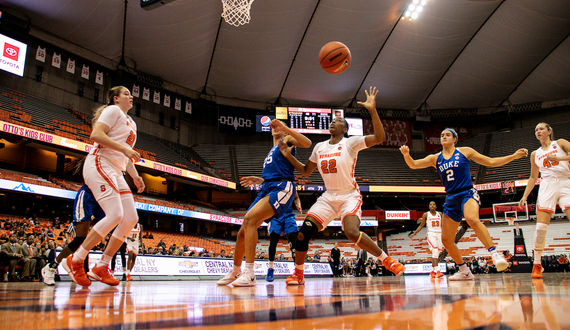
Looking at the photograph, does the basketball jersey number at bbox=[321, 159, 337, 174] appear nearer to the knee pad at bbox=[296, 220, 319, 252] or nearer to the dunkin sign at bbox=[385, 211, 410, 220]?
the knee pad at bbox=[296, 220, 319, 252]

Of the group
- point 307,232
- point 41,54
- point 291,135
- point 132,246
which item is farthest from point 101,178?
point 41,54

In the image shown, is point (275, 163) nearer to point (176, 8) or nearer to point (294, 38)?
point (176, 8)

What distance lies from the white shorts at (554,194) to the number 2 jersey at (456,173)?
1607mm

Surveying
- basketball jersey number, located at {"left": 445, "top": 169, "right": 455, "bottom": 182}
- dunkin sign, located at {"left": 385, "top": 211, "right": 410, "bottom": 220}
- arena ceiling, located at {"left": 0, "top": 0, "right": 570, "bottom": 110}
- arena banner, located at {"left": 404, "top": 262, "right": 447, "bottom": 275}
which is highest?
arena ceiling, located at {"left": 0, "top": 0, "right": 570, "bottom": 110}

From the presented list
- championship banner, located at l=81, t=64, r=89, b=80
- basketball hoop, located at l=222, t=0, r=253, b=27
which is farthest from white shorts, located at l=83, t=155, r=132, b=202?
championship banner, located at l=81, t=64, r=89, b=80

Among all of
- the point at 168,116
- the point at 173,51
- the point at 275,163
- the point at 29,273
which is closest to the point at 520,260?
the point at 275,163

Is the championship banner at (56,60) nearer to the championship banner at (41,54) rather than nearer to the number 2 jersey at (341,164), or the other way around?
the championship banner at (41,54)

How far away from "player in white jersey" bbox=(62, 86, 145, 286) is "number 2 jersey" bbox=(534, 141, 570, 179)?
19.5ft

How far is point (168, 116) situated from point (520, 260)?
79.1ft

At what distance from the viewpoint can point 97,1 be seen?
18.9 metres

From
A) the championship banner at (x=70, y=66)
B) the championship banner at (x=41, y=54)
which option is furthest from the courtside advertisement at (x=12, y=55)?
the championship banner at (x=70, y=66)

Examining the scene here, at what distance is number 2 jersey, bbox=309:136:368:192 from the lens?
4516 mm

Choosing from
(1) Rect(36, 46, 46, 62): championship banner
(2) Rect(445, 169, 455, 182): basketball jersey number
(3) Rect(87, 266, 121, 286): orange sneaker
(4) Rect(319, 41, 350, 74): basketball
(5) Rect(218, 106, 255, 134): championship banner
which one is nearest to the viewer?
(3) Rect(87, 266, 121, 286): orange sneaker

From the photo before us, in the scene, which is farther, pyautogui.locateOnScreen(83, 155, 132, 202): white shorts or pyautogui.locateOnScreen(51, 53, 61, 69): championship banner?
pyautogui.locateOnScreen(51, 53, 61, 69): championship banner
